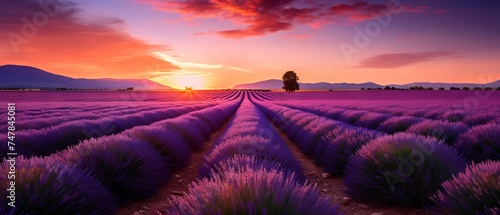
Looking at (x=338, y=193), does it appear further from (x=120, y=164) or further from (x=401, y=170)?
(x=120, y=164)

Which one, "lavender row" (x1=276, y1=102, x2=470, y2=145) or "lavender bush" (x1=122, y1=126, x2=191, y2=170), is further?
"lavender row" (x1=276, y1=102, x2=470, y2=145)

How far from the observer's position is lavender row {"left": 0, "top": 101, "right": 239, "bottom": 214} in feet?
7.02

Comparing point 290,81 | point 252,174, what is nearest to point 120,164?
point 252,174

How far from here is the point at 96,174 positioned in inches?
129

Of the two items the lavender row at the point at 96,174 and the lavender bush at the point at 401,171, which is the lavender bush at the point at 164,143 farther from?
the lavender bush at the point at 401,171

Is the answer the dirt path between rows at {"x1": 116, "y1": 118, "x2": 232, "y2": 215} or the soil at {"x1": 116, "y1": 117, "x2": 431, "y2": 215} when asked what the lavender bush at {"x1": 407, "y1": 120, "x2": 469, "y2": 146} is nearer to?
the soil at {"x1": 116, "y1": 117, "x2": 431, "y2": 215}

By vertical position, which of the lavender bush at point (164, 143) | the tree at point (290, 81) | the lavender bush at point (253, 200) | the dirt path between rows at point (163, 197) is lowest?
the dirt path between rows at point (163, 197)

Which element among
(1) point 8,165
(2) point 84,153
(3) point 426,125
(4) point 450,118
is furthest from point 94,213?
(4) point 450,118

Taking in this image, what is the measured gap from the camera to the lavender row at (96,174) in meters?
2.14

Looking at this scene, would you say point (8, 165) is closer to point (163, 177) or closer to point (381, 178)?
point (163, 177)

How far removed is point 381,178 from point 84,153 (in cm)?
325

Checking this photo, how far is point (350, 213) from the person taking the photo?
A: 11.0 ft

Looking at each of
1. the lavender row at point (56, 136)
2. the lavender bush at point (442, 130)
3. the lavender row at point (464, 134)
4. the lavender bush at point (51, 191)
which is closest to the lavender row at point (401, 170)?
the lavender row at point (464, 134)

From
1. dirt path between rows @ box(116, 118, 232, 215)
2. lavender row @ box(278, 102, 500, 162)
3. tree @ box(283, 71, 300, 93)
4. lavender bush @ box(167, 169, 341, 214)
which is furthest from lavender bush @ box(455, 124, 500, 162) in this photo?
tree @ box(283, 71, 300, 93)
